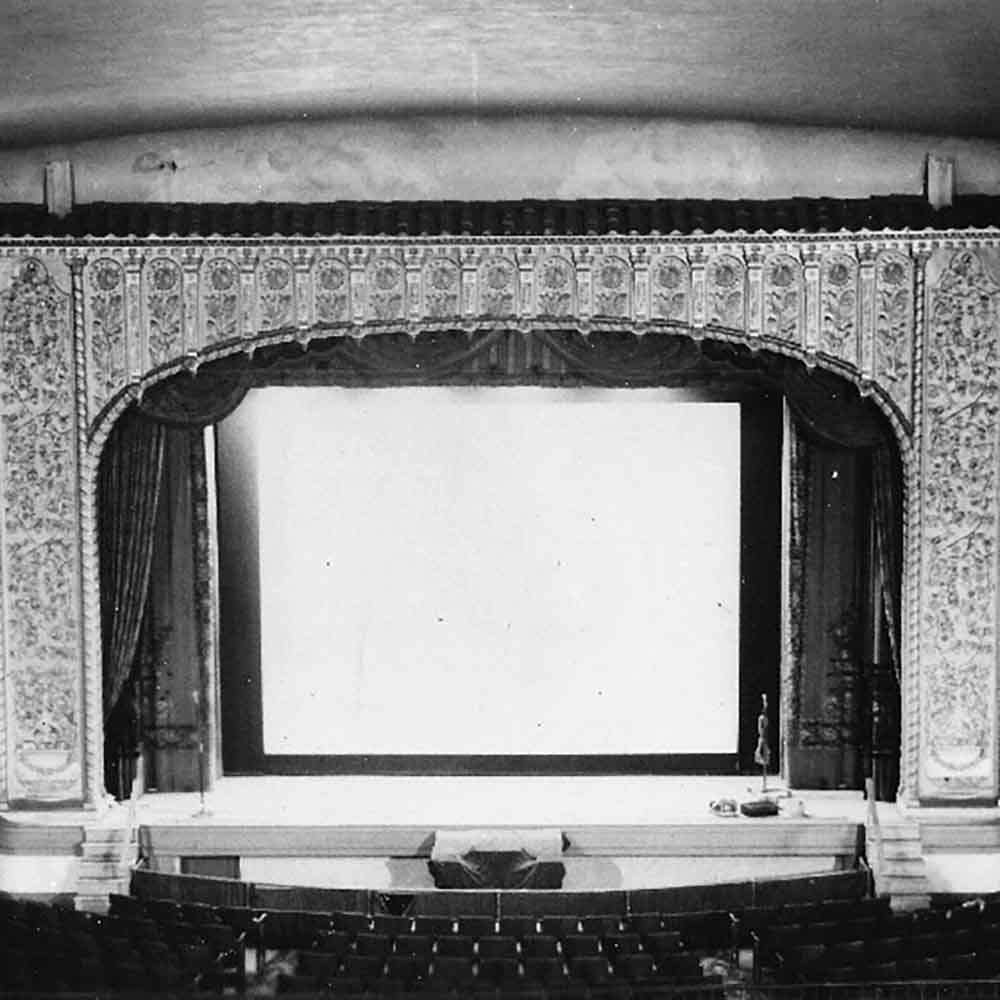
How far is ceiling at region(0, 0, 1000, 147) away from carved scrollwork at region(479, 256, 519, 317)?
1161mm

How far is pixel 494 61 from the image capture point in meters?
10.1

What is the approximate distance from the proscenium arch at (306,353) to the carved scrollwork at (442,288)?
0.41 ft

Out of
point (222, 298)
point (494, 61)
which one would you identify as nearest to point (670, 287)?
point (494, 61)

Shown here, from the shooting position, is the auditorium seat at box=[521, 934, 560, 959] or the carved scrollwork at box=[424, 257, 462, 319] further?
the carved scrollwork at box=[424, 257, 462, 319]

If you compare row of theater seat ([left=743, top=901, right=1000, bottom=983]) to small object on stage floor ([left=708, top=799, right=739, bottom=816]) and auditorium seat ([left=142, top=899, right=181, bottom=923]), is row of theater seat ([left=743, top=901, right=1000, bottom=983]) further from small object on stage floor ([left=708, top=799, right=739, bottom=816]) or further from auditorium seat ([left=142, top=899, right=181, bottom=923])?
auditorium seat ([left=142, top=899, right=181, bottom=923])

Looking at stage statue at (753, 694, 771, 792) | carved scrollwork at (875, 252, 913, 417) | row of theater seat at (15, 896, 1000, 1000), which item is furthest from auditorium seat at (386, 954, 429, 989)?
carved scrollwork at (875, 252, 913, 417)

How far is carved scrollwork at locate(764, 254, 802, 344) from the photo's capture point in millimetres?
11734

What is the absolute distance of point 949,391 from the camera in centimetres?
1189

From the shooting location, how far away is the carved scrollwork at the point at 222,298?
1180 centimetres

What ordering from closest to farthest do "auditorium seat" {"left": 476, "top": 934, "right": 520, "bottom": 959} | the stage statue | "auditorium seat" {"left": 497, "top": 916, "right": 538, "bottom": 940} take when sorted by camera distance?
"auditorium seat" {"left": 476, "top": 934, "right": 520, "bottom": 959}
"auditorium seat" {"left": 497, "top": 916, "right": 538, "bottom": 940}
the stage statue

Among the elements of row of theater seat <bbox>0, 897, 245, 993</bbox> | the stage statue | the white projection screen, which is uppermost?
the white projection screen

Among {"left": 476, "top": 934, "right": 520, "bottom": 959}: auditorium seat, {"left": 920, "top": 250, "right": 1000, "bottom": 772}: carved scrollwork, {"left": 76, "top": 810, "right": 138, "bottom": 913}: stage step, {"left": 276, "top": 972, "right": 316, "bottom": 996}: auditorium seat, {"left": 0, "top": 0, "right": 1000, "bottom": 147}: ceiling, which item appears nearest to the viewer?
{"left": 0, "top": 0, "right": 1000, "bottom": 147}: ceiling

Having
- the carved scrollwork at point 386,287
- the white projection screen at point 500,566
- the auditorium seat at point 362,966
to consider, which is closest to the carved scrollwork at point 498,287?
the carved scrollwork at point 386,287

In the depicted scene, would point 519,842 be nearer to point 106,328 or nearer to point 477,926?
point 477,926
